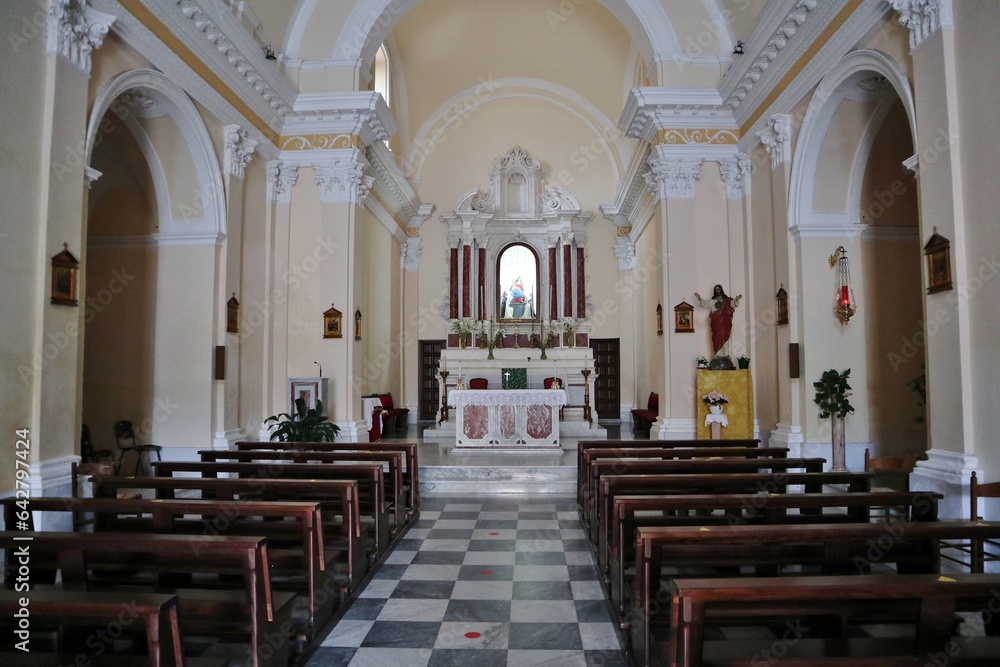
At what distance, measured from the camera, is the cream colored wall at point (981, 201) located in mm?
4672

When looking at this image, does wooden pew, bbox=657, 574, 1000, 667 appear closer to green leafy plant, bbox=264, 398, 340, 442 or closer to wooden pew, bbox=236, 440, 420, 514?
wooden pew, bbox=236, 440, 420, 514

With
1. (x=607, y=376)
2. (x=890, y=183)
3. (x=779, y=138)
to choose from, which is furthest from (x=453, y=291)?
(x=890, y=183)

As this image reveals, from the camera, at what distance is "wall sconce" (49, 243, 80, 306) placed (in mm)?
5301

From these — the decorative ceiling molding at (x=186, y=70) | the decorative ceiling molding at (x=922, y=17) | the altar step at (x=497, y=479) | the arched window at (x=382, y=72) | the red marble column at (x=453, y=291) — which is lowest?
the altar step at (x=497, y=479)

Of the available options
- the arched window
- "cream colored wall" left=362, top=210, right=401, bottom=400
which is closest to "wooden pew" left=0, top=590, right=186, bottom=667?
"cream colored wall" left=362, top=210, right=401, bottom=400

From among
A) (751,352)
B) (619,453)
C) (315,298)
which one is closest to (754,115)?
(751,352)

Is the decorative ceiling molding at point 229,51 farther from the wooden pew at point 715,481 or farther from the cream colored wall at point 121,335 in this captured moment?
the wooden pew at point 715,481

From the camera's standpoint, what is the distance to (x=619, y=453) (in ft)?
20.6

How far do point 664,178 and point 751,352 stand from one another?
3.08 m

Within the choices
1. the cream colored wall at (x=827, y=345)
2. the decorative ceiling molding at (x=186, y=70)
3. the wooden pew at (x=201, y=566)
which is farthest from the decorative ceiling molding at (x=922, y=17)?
the decorative ceiling molding at (x=186, y=70)

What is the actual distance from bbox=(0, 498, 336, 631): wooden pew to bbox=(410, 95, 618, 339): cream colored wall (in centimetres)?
1249

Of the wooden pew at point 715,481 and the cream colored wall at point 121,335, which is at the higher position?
the cream colored wall at point 121,335

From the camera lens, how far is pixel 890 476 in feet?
17.8

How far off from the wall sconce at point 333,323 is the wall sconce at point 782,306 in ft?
21.2
